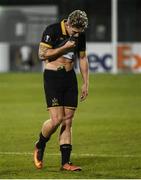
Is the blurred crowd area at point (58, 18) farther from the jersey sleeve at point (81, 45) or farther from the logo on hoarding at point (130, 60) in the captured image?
the jersey sleeve at point (81, 45)

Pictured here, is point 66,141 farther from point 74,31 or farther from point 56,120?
point 74,31

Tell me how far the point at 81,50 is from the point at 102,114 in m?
8.73

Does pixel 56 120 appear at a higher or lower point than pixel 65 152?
higher

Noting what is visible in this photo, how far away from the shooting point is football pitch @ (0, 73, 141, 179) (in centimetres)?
1148

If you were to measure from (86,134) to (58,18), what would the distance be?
26.4m

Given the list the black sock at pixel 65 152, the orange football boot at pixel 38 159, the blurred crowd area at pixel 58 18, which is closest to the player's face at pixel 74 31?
the black sock at pixel 65 152

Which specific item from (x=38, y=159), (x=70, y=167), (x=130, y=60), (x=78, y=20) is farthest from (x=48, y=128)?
(x=130, y=60)

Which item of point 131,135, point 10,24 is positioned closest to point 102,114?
point 131,135

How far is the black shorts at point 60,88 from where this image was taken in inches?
453

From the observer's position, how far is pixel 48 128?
38.0 feet

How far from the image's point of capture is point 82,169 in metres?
11.6

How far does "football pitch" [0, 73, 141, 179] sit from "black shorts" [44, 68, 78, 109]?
0.90 m

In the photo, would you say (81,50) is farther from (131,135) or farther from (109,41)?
(109,41)

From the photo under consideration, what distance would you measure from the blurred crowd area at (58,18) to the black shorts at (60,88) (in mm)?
28316
